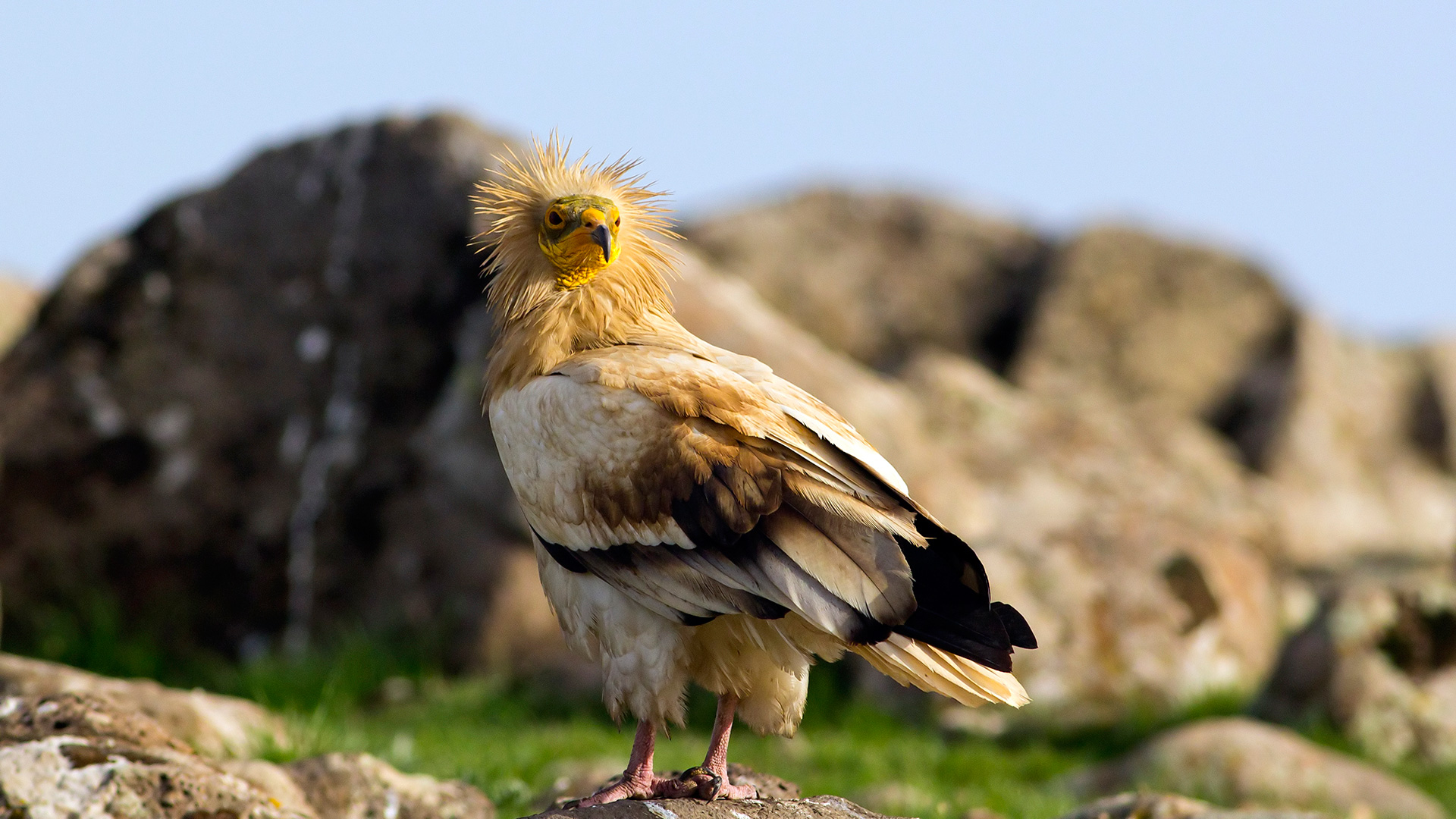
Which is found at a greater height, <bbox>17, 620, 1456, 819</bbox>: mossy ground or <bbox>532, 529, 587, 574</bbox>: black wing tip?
<bbox>532, 529, 587, 574</bbox>: black wing tip

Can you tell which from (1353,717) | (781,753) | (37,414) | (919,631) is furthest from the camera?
(37,414)

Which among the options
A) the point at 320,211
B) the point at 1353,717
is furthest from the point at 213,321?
the point at 1353,717

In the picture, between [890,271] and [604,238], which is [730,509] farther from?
[890,271]

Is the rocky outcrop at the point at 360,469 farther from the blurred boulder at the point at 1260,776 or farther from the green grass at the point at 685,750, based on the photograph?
the blurred boulder at the point at 1260,776

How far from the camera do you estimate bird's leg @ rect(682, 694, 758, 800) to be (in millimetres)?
4484

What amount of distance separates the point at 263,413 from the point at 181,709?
484cm

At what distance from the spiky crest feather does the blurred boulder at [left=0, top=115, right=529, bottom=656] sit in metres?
5.47

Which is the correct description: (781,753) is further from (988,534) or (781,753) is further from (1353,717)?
(1353,717)

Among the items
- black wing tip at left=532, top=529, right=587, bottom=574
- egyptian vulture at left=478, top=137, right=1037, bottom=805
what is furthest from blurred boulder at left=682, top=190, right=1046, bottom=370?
black wing tip at left=532, top=529, right=587, bottom=574

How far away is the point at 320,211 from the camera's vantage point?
11234 mm

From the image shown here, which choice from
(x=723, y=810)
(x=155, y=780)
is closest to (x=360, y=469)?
(x=155, y=780)

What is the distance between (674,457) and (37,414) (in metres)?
8.11

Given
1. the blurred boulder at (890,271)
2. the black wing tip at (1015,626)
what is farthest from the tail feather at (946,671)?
the blurred boulder at (890,271)

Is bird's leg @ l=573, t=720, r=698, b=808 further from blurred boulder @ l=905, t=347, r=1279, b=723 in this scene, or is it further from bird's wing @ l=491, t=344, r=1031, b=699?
blurred boulder @ l=905, t=347, r=1279, b=723
